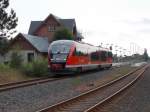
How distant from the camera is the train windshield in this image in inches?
1313

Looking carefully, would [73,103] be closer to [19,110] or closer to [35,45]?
[19,110]

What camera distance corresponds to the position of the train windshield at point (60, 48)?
109 ft

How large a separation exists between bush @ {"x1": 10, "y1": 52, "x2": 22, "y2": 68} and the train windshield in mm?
4542

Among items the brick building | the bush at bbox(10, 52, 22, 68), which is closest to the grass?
the bush at bbox(10, 52, 22, 68)

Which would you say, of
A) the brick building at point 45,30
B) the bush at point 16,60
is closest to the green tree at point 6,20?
the bush at point 16,60

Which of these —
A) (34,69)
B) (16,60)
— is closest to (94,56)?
(16,60)

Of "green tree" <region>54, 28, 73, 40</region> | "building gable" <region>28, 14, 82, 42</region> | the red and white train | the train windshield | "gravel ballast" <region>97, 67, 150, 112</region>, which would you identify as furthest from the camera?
"building gable" <region>28, 14, 82, 42</region>

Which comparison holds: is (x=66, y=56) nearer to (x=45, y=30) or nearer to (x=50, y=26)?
(x=50, y=26)

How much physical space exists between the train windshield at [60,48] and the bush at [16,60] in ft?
14.9

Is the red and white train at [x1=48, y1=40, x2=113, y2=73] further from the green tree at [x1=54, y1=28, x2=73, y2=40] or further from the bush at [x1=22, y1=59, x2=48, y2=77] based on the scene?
the green tree at [x1=54, y1=28, x2=73, y2=40]

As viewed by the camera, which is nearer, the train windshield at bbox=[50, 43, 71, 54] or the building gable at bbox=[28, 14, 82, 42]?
the train windshield at bbox=[50, 43, 71, 54]

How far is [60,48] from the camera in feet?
110

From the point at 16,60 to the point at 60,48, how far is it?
5.78m

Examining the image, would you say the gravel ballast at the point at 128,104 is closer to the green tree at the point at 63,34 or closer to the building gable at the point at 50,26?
the green tree at the point at 63,34
